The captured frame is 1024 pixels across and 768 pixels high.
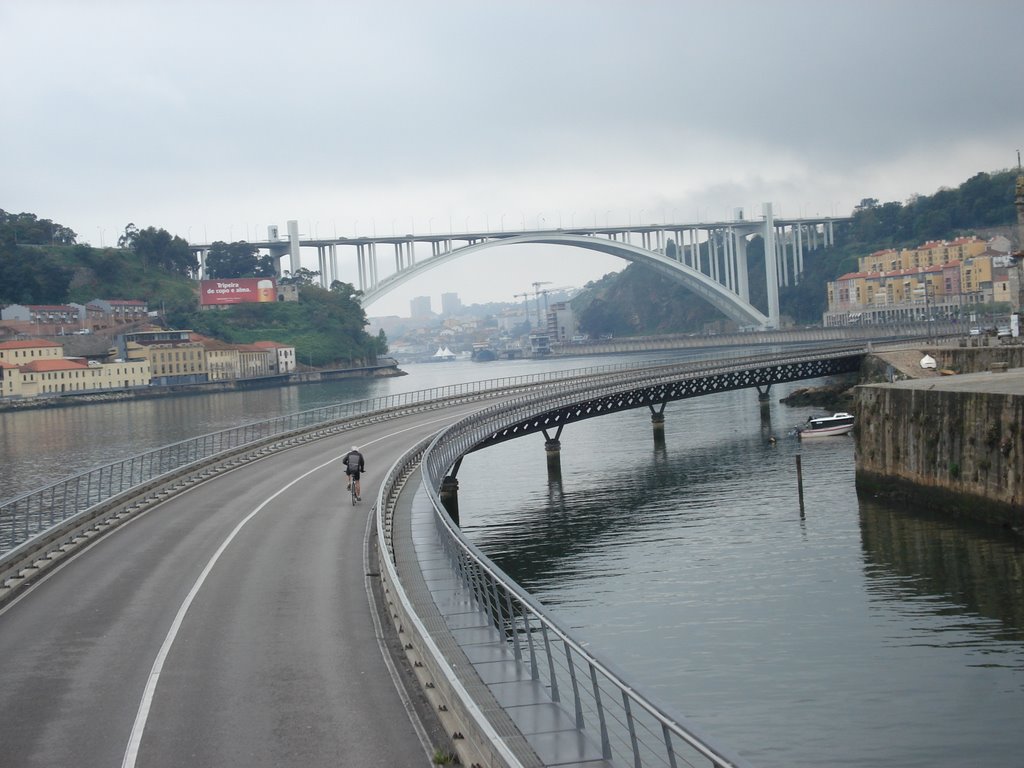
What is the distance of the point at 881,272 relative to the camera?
181250mm

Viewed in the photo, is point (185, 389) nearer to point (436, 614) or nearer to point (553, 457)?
point (553, 457)

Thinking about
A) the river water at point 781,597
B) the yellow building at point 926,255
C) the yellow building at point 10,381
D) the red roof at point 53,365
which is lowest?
the river water at point 781,597

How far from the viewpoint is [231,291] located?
187250mm

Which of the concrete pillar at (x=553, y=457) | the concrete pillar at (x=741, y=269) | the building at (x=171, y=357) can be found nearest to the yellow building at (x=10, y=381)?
the building at (x=171, y=357)

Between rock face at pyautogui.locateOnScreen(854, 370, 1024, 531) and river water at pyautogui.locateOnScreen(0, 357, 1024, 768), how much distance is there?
3.77 feet

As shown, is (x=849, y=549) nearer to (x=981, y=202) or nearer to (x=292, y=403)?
(x=292, y=403)

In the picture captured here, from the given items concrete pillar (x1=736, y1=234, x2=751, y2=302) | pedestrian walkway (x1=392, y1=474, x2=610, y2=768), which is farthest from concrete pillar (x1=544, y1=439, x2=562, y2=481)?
concrete pillar (x1=736, y1=234, x2=751, y2=302)

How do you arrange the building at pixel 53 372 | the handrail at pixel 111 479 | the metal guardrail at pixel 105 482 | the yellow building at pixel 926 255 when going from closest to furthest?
the metal guardrail at pixel 105 482, the handrail at pixel 111 479, the building at pixel 53 372, the yellow building at pixel 926 255

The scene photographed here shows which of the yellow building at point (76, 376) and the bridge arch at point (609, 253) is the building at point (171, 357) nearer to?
the yellow building at point (76, 376)

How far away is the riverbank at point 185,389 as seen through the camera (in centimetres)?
13600

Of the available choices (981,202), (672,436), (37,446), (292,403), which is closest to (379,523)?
(672,436)

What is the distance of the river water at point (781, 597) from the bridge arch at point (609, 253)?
94855 mm

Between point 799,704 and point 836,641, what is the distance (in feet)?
12.7

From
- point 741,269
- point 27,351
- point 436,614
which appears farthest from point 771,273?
point 436,614
